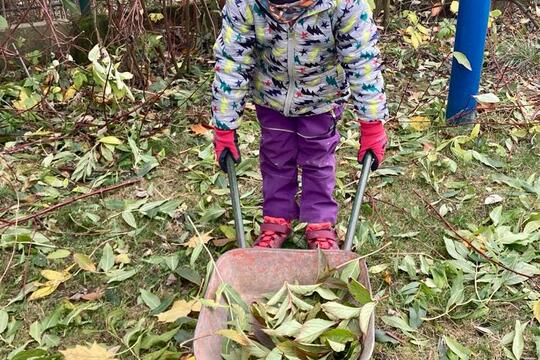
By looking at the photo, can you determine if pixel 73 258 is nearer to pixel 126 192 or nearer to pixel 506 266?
pixel 126 192

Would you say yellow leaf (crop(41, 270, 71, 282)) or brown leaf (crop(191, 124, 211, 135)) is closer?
yellow leaf (crop(41, 270, 71, 282))

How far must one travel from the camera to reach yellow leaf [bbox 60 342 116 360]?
6.40 ft

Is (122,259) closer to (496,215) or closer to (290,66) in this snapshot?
(290,66)

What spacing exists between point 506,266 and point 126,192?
1711 mm

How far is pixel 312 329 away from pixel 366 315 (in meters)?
0.17

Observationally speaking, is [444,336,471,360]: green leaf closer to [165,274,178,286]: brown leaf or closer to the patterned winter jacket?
the patterned winter jacket

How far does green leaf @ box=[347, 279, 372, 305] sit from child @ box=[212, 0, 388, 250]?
0.48m

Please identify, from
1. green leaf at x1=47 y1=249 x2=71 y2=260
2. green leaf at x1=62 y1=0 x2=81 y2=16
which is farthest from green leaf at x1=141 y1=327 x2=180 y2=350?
green leaf at x1=62 y1=0 x2=81 y2=16

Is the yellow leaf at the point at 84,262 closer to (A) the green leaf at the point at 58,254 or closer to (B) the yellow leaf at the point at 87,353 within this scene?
(A) the green leaf at the point at 58,254

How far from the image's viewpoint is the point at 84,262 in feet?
7.96

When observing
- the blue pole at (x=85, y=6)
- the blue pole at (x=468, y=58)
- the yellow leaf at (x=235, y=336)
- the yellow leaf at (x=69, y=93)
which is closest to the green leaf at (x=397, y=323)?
the yellow leaf at (x=235, y=336)

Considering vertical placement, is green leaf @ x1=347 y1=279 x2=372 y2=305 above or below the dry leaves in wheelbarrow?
above

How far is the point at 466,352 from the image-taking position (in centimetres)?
205

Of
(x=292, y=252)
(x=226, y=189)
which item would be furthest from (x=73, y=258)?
(x=292, y=252)
